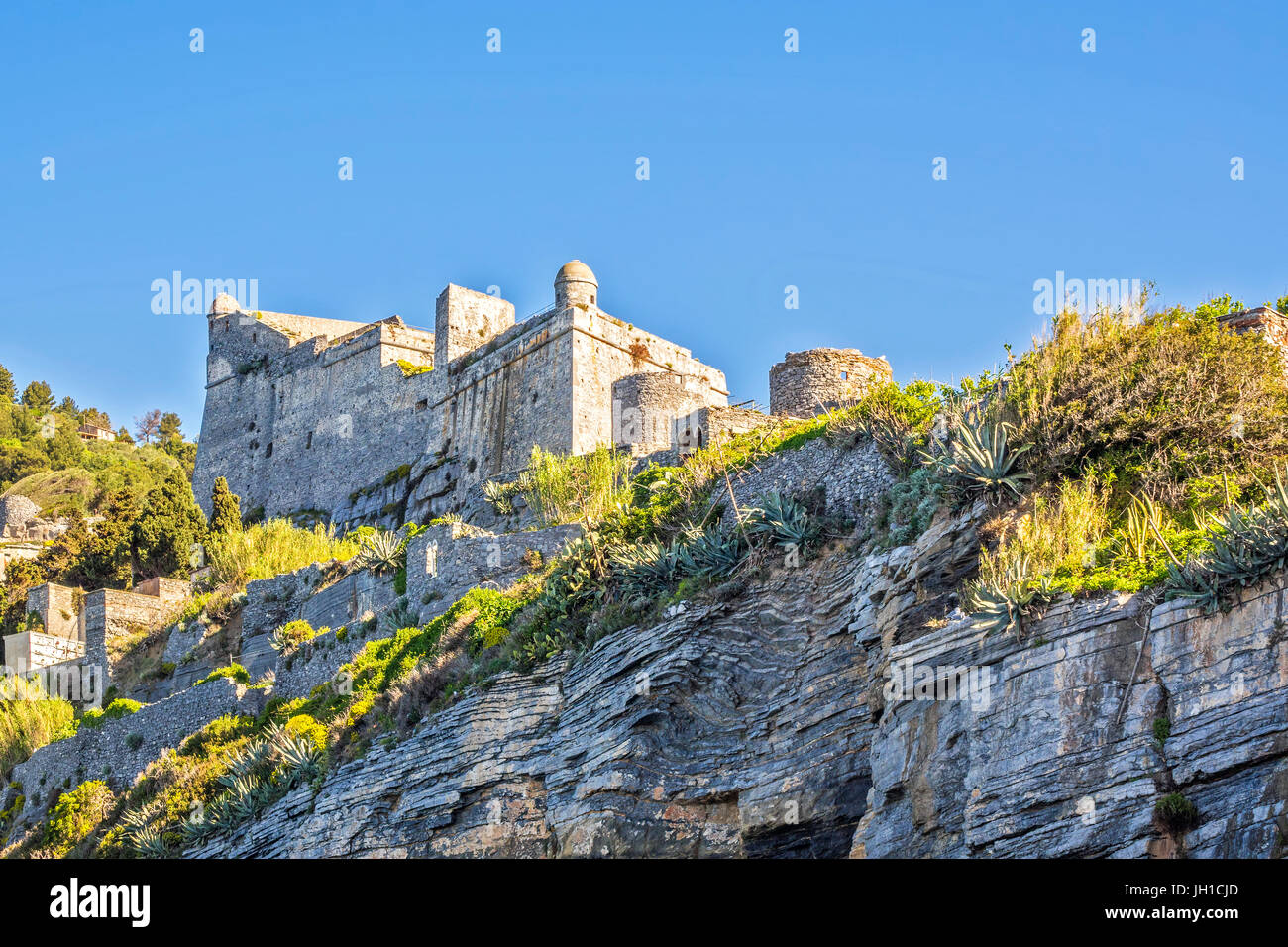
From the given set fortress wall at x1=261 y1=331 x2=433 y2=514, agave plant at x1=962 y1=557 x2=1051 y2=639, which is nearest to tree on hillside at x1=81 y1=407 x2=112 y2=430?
fortress wall at x1=261 y1=331 x2=433 y2=514

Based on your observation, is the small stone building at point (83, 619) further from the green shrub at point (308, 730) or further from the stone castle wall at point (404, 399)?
the green shrub at point (308, 730)

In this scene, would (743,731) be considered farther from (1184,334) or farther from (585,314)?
(585,314)

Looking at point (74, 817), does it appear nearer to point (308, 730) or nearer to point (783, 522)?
point (308, 730)

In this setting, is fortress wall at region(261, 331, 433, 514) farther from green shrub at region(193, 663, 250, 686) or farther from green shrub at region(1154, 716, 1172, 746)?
green shrub at region(1154, 716, 1172, 746)

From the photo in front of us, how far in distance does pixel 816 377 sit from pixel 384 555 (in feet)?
28.6

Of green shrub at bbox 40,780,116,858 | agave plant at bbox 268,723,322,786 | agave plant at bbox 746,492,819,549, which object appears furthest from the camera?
green shrub at bbox 40,780,116,858

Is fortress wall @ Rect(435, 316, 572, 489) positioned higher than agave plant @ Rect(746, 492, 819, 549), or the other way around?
fortress wall @ Rect(435, 316, 572, 489)

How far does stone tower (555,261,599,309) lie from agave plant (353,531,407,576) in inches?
436

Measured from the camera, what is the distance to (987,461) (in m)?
17.2

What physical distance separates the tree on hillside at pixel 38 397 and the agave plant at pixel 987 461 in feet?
251

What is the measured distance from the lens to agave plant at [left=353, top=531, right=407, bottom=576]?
30.2 metres

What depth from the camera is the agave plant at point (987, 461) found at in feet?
56.5

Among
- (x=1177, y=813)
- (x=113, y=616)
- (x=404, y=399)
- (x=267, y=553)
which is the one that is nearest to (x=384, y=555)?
(x=267, y=553)


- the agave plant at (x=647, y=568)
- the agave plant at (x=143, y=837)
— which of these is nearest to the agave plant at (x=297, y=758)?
the agave plant at (x=143, y=837)
